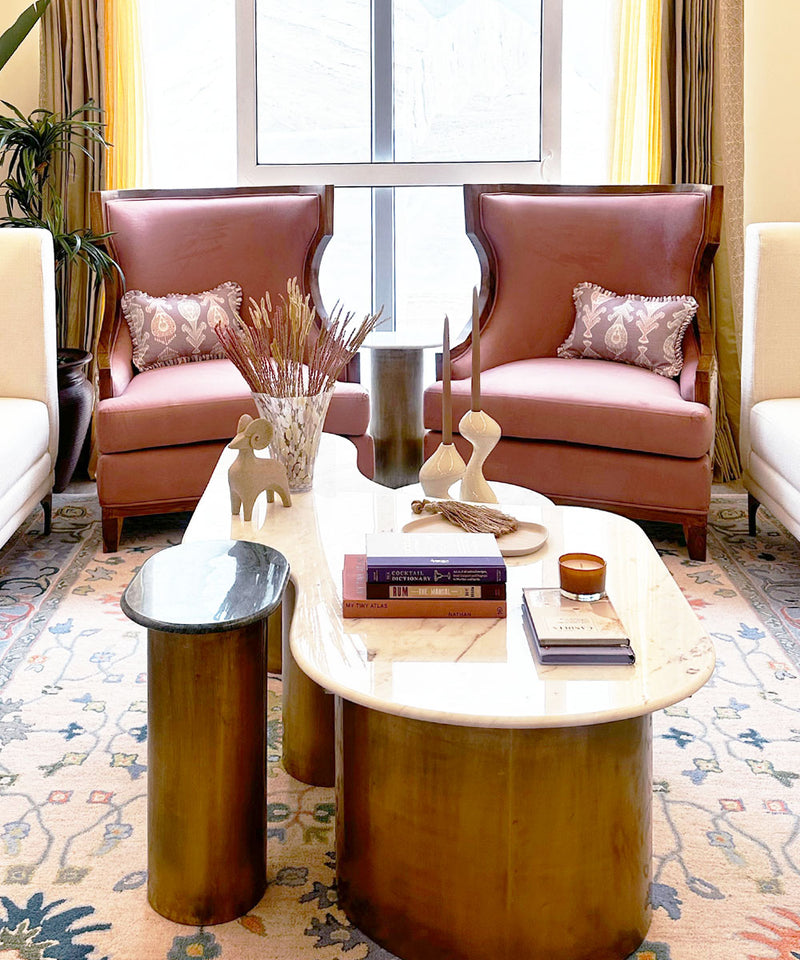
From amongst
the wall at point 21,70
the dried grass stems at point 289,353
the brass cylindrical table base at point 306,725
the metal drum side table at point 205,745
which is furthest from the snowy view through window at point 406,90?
the metal drum side table at point 205,745

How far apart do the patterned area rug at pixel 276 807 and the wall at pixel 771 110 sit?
1968 millimetres

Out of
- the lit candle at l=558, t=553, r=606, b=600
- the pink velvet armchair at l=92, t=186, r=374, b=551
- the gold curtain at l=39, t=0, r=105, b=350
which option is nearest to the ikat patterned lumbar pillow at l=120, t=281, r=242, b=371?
the pink velvet armchair at l=92, t=186, r=374, b=551

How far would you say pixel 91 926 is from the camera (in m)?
1.60

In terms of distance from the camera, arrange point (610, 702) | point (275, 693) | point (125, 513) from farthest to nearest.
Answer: point (125, 513) < point (275, 693) < point (610, 702)

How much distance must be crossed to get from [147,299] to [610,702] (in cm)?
274

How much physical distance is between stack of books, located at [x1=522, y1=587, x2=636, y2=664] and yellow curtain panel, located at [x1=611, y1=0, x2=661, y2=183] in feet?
10.1

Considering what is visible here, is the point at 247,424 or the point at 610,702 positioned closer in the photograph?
the point at 610,702

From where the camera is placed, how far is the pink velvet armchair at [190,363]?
3270mm

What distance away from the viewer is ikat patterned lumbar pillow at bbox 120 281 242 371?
3660 mm

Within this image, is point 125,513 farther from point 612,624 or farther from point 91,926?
point 612,624

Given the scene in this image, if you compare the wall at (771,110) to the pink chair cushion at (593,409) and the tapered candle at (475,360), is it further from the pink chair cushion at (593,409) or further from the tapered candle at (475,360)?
the tapered candle at (475,360)

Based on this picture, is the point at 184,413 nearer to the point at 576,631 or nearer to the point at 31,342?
the point at 31,342

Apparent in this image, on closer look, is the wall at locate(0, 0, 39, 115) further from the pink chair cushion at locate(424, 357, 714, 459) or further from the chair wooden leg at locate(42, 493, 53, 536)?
the pink chair cushion at locate(424, 357, 714, 459)

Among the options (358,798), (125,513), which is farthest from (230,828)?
(125,513)
